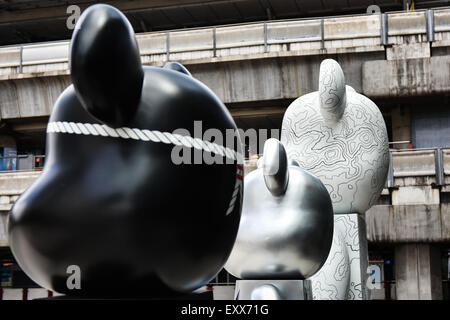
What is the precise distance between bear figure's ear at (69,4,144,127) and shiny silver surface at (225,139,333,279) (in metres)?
2.27

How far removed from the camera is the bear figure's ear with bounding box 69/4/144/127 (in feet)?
5.98

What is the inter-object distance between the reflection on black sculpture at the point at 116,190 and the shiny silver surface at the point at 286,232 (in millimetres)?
2092

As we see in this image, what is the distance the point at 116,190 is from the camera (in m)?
1.91

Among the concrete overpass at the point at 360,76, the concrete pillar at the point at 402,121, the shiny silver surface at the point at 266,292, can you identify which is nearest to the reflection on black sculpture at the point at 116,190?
the shiny silver surface at the point at 266,292

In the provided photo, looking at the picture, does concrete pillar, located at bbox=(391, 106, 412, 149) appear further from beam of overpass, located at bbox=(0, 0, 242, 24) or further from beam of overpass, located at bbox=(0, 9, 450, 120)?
beam of overpass, located at bbox=(0, 0, 242, 24)

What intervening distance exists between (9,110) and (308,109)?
11135 millimetres

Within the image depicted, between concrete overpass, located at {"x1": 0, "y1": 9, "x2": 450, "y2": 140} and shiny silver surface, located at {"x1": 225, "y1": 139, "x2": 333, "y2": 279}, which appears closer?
shiny silver surface, located at {"x1": 225, "y1": 139, "x2": 333, "y2": 279}

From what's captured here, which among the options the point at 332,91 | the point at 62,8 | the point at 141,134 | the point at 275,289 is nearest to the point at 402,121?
the point at 332,91

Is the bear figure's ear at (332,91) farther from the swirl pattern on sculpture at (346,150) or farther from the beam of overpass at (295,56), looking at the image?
the beam of overpass at (295,56)

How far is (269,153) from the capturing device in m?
4.07

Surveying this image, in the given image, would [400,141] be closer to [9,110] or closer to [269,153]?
[9,110]

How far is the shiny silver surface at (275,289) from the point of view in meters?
3.97

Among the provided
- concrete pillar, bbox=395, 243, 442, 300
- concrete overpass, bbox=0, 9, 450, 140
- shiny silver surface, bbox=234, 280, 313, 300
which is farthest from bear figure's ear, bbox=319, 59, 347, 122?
concrete pillar, bbox=395, 243, 442, 300
